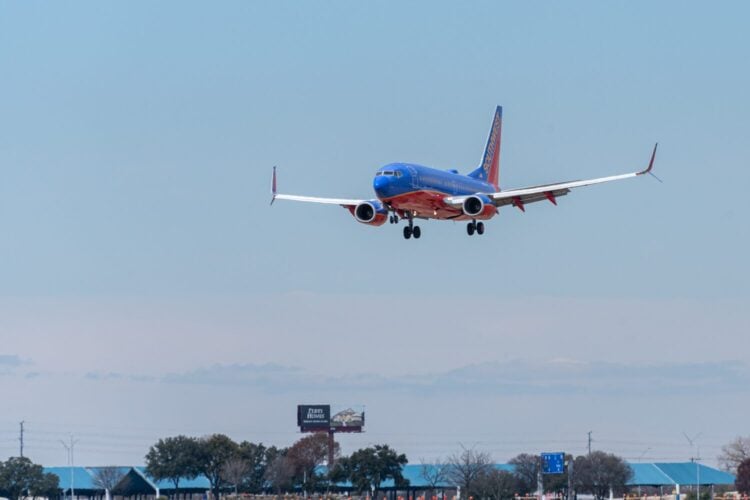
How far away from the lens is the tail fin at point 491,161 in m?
165

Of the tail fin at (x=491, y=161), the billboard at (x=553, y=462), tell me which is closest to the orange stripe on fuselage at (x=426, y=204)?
the tail fin at (x=491, y=161)

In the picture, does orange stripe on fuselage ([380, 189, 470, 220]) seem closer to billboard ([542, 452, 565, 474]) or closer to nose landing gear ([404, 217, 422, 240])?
nose landing gear ([404, 217, 422, 240])

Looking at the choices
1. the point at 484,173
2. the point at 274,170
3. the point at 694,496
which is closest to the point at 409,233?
the point at 274,170

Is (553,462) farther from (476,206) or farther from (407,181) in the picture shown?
(407,181)

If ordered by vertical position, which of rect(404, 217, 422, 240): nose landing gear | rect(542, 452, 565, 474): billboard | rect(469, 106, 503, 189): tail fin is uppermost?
rect(469, 106, 503, 189): tail fin

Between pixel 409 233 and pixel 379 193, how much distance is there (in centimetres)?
1101

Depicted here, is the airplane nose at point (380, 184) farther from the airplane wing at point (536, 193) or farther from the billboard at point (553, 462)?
the billboard at point (553, 462)

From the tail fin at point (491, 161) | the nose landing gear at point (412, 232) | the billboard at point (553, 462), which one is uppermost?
the tail fin at point (491, 161)

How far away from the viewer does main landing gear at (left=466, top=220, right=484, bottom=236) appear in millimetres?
143750

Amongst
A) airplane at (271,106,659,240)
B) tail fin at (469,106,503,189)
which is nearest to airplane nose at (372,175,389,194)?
airplane at (271,106,659,240)

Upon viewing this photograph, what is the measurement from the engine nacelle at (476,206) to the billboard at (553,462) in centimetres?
5672

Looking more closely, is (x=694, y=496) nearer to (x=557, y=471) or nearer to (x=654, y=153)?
(x=557, y=471)

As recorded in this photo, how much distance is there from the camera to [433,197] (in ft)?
440

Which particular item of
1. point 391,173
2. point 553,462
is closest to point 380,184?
point 391,173
